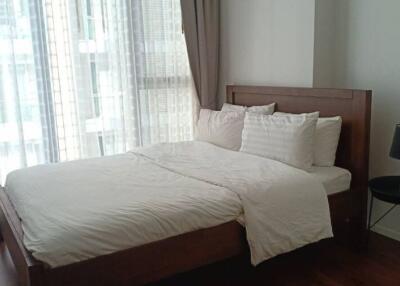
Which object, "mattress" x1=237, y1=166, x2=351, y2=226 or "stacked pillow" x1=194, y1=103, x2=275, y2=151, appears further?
"stacked pillow" x1=194, y1=103, x2=275, y2=151

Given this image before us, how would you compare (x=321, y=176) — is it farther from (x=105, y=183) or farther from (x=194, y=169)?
(x=105, y=183)

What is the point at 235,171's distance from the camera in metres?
2.53

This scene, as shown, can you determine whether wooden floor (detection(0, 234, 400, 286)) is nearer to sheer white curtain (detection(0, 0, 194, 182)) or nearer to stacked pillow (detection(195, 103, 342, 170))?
stacked pillow (detection(195, 103, 342, 170))

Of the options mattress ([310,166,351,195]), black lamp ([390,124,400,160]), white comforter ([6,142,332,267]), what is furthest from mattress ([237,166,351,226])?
black lamp ([390,124,400,160])

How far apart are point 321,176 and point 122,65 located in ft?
7.05

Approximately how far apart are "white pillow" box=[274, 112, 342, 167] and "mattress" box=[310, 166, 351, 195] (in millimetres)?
66

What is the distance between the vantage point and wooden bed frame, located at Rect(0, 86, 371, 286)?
5.75 ft

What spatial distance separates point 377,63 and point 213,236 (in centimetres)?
182

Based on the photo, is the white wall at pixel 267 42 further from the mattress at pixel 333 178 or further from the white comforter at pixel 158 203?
the white comforter at pixel 158 203

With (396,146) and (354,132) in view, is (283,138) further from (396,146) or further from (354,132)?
(396,146)

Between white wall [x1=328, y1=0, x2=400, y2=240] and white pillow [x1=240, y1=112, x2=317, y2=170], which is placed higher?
white wall [x1=328, y1=0, x2=400, y2=240]

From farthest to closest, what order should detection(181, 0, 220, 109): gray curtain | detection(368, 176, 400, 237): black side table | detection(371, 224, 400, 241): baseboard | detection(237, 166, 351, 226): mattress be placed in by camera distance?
detection(181, 0, 220, 109): gray curtain < detection(371, 224, 400, 241): baseboard < detection(237, 166, 351, 226): mattress < detection(368, 176, 400, 237): black side table

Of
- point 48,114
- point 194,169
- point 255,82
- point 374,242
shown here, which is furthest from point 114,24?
point 374,242

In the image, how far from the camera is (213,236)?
6.86 feet
